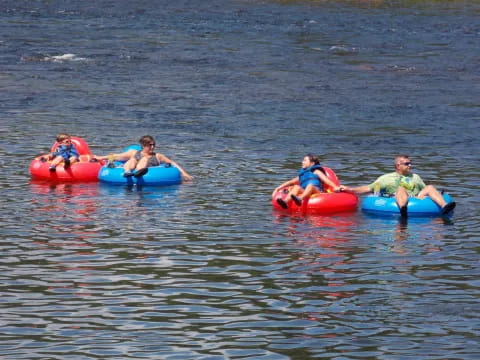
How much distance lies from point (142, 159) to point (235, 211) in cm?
343

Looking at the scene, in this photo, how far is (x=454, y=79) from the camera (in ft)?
129

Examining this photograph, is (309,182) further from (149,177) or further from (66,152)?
(66,152)

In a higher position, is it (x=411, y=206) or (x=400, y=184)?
(x=400, y=184)

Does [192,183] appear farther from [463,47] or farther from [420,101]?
[463,47]

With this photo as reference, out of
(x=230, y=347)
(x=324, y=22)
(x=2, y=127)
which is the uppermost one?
(x=324, y=22)

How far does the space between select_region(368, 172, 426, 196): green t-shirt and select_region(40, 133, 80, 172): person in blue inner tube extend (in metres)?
6.19

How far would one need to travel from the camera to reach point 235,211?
64.3 feet

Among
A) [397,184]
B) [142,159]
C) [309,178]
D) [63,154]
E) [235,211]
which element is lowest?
[235,211]

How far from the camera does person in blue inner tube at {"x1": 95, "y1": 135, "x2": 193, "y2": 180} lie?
2204 cm

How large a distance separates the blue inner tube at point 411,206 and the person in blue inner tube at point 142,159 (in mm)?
4399

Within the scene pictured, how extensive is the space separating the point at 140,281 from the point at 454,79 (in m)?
26.5

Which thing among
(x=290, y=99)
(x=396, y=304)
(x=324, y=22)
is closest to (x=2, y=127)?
(x=290, y=99)

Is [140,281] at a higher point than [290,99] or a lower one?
lower

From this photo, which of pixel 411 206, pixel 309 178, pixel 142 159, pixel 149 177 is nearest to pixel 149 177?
pixel 149 177
